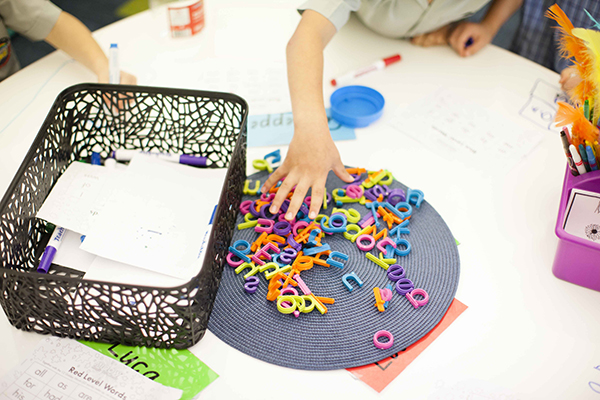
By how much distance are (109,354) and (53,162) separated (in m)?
0.30

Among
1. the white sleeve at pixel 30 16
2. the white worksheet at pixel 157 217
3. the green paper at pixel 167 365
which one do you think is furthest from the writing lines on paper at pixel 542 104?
the white sleeve at pixel 30 16

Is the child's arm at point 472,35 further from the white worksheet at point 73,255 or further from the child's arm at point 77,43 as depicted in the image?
the white worksheet at point 73,255

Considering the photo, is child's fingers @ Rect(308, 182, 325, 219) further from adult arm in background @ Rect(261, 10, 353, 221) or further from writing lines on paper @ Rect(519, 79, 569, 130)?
writing lines on paper @ Rect(519, 79, 569, 130)

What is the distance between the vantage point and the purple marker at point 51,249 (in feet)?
2.06

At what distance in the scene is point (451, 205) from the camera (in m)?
0.78

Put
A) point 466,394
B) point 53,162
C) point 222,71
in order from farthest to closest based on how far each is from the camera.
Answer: point 222,71
point 53,162
point 466,394

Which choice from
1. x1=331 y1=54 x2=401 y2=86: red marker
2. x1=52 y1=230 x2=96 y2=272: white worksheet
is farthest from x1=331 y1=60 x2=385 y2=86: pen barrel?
x1=52 y1=230 x2=96 y2=272: white worksheet

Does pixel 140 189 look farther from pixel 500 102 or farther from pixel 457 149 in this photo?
pixel 500 102

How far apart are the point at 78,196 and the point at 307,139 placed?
1.17ft

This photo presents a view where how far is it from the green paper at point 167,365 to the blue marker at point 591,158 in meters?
0.54

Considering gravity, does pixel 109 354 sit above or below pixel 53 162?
below

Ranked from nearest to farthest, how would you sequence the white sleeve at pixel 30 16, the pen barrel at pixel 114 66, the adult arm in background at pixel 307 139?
the adult arm in background at pixel 307 139 < the pen barrel at pixel 114 66 < the white sleeve at pixel 30 16

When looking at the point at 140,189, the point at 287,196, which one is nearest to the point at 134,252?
the point at 140,189

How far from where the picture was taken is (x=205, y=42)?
3.61 ft
